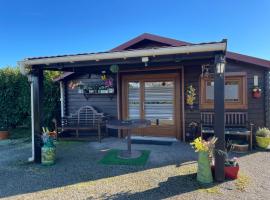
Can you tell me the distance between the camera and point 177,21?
10492 mm

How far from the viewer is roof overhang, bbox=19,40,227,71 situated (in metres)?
4.17

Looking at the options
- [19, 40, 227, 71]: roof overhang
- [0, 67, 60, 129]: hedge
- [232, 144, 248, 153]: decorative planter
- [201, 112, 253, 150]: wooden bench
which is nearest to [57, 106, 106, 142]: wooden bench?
[0, 67, 60, 129]: hedge

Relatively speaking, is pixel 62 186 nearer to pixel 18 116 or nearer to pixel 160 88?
pixel 160 88

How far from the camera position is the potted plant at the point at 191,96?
7.22m

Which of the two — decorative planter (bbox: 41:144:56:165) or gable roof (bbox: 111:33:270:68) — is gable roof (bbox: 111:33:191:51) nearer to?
gable roof (bbox: 111:33:270:68)

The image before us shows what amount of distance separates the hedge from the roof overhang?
4.14 m

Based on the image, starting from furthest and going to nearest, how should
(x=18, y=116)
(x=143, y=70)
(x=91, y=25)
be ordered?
1. (x=91, y=25)
2. (x=18, y=116)
3. (x=143, y=70)

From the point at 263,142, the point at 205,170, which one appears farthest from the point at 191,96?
the point at 205,170

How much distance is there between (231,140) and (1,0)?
10.4 metres

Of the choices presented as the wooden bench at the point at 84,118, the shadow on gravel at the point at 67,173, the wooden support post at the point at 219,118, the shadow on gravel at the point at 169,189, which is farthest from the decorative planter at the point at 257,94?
the wooden bench at the point at 84,118

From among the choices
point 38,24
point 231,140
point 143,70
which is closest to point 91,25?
point 38,24

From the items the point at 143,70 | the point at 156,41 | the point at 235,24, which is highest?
the point at 235,24

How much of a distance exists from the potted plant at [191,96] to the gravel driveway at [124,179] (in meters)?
1.63

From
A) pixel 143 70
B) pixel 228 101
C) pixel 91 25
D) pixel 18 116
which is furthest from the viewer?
pixel 91 25
